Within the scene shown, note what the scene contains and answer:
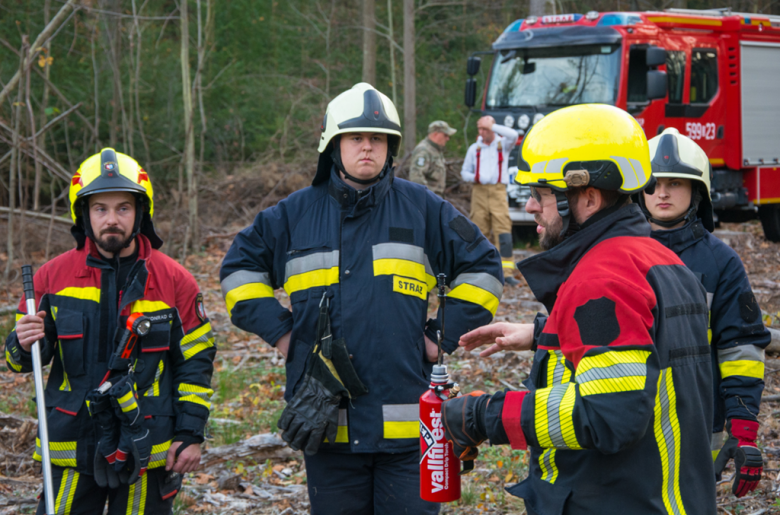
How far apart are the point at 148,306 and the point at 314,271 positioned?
819 mm

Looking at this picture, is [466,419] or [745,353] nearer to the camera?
[466,419]

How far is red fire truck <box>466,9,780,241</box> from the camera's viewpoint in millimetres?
12117

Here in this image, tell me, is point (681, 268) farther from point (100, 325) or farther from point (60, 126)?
point (60, 126)

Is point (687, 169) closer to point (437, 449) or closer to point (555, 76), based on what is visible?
point (437, 449)

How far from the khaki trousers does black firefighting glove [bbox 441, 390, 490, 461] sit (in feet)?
30.6

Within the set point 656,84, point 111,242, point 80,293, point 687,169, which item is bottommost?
point 80,293

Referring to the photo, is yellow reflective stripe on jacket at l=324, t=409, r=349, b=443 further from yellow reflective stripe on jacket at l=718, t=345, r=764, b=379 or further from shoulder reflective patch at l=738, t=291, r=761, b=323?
shoulder reflective patch at l=738, t=291, r=761, b=323

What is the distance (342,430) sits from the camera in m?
3.13

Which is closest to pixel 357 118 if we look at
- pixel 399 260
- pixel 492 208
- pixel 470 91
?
pixel 399 260

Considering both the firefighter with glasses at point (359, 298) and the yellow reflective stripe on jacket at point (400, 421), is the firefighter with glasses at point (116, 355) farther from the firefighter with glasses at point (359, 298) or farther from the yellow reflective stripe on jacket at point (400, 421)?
the yellow reflective stripe on jacket at point (400, 421)

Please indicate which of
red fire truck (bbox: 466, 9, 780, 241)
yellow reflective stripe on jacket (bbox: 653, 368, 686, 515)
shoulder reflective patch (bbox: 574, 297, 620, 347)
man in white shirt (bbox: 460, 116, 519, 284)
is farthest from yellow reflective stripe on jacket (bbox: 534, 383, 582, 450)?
red fire truck (bbox: 466, 9, 780, 241)

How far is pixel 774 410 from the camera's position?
5.34 meters

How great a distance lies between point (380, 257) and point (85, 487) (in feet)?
5.42

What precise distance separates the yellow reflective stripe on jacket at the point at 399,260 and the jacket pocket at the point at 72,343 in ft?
4.43
